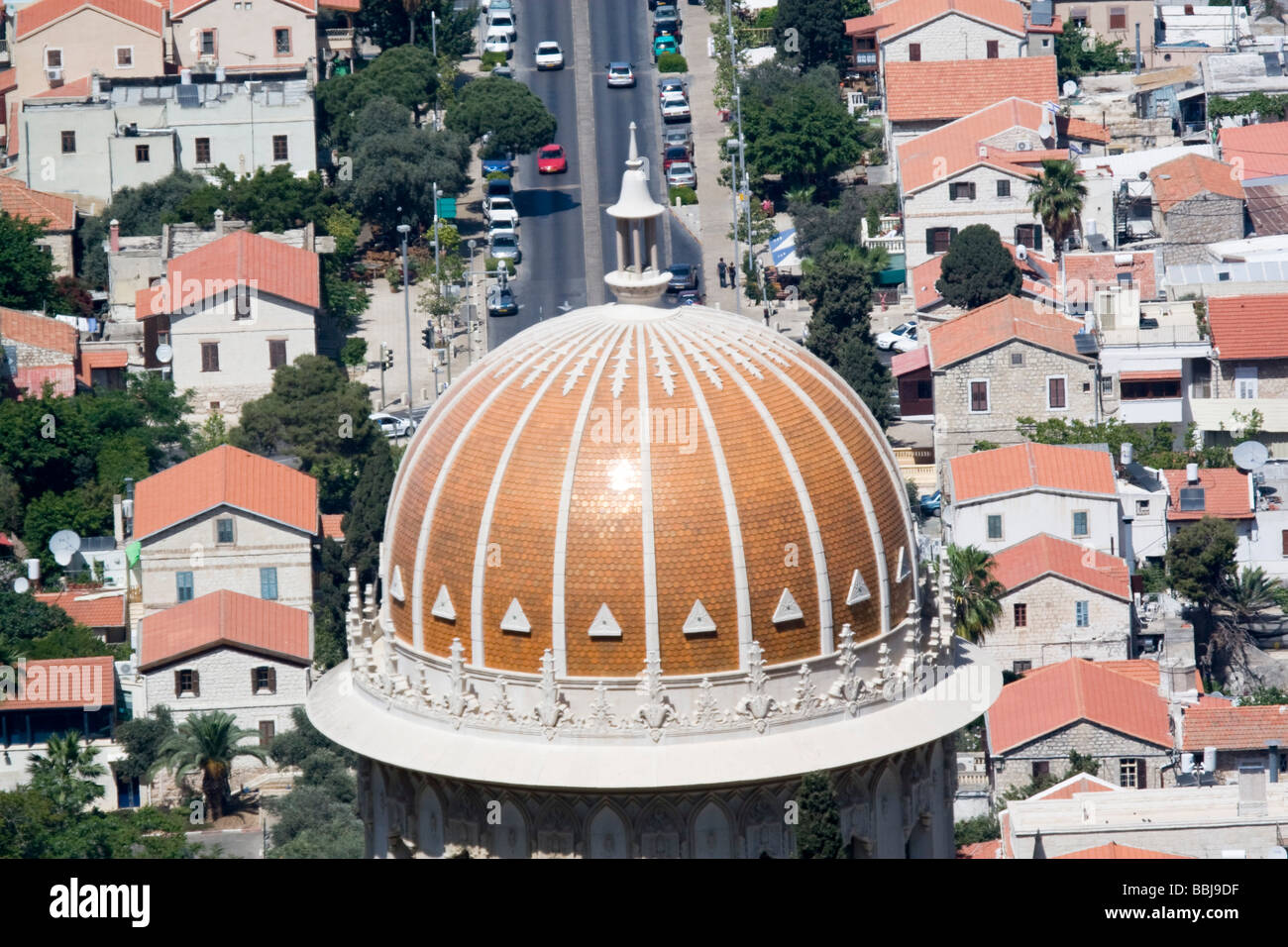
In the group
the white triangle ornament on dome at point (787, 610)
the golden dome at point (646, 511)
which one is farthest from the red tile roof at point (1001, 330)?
the white triangle ornament on dome at point (787, 610)

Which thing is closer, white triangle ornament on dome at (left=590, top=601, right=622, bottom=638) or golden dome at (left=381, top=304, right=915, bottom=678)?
white triangle ornament on dome at (left=590, top=601, right=622, bottom=638)

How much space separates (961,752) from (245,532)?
3302 centimetres

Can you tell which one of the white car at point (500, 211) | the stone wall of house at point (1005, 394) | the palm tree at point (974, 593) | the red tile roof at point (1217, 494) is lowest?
the palm tree at point (974, 593)

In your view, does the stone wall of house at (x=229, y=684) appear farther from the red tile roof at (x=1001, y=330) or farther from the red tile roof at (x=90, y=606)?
the red tile roof at (x=1001, y=330)

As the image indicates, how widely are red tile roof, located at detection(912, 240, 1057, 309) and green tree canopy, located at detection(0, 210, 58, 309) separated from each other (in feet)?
138

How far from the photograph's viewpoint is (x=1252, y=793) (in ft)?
392

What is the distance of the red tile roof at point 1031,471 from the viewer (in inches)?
5994

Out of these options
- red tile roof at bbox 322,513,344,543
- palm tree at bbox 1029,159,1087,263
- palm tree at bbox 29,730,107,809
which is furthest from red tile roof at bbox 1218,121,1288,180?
palm tree at bbox 29,730,107,809

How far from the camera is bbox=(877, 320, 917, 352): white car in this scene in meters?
176

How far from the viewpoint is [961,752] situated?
139375mm

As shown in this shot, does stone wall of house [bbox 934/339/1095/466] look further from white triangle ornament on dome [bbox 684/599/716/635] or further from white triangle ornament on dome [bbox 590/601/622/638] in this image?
white triangle ornament on dome [bbox 590/601/622/638]

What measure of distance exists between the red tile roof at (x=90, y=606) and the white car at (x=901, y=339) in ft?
129
